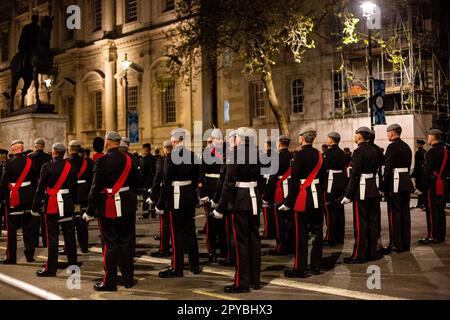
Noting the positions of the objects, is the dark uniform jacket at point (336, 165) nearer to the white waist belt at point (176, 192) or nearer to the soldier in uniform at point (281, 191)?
the soldier in uniform at point (281, 191)

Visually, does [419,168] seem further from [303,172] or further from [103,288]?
[103,288]

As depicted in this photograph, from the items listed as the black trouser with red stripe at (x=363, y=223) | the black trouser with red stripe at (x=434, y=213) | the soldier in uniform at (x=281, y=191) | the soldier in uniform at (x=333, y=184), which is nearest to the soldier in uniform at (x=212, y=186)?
the soldier in uniform at (x=281, y=191)

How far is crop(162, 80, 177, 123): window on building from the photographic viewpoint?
38.3 meters

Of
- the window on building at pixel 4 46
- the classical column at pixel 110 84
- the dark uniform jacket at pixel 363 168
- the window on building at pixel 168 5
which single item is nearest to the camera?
the dark uniform jacket at pixel 363 168

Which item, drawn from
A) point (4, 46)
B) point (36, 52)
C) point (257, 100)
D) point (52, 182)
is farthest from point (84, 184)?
point (4, 46)

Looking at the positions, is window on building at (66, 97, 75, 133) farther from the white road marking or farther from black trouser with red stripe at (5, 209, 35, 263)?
the white road marking

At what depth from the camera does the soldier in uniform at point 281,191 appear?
11.4 metres

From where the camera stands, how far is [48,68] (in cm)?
2209

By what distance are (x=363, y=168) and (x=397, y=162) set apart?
43.4 inches

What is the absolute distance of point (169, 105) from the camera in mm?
38812

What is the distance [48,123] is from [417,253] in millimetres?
14496

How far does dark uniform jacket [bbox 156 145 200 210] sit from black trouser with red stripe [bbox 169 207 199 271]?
148 mm

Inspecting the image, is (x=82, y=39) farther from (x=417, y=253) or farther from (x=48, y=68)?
(x=417, y=253)
